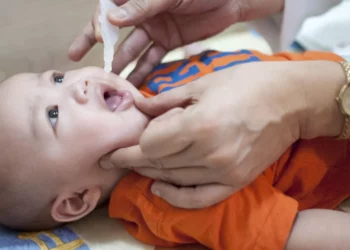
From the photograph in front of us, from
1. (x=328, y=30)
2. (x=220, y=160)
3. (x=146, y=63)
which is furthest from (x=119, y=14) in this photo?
(x=328, y=30)

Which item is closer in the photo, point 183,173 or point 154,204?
point 183,173

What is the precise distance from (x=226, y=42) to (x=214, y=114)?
0.97 m

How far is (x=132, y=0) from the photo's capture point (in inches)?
37.8

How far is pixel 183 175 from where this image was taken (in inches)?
30.0

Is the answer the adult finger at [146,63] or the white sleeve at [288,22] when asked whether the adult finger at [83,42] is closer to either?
the adult finger at [146,63]

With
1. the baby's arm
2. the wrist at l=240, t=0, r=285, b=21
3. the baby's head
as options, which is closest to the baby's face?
the baby's head

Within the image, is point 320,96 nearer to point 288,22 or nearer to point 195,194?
point 195,194

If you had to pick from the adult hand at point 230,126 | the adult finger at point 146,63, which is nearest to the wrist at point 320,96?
the adult hand at point 230,126

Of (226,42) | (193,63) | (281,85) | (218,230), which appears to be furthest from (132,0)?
(226,42)

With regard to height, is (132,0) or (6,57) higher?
(132,0)

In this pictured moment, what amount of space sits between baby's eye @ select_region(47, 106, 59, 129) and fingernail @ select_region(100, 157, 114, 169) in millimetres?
112

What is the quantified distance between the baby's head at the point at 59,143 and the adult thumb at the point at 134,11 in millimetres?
126

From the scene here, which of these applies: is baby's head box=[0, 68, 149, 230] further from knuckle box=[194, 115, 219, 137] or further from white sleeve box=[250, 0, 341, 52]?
white sleeve box=[250, 0, 341, 52]

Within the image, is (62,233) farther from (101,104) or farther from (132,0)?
(132,0)
